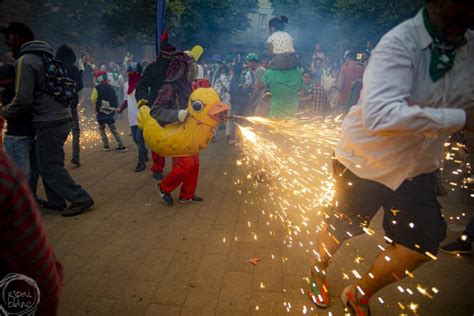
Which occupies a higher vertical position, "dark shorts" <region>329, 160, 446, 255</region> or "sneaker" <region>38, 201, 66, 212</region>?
"dark shorts" <region>329, 160, 446, 255</region>

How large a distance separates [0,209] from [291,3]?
141 ft

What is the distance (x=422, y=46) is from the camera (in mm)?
1805

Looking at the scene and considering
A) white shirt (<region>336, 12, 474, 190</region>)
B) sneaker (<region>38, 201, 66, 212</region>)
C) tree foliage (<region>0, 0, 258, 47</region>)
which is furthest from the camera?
tree foliage (<region>0, 0, 258, 47</region>)

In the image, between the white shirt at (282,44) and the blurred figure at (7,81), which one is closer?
the blurred figure at (7,81)

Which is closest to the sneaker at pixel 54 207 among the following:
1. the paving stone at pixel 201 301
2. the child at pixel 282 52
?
the paving stone at pixel 201 301

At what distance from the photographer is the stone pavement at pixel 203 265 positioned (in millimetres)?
2762

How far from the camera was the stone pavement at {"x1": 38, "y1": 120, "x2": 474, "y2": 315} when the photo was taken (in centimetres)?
276

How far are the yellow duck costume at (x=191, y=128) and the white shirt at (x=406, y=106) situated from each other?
2168 millimetres

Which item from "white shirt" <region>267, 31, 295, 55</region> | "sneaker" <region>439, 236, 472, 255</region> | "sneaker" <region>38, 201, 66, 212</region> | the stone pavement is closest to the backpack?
"sneaker" <region>38, 201, 66, 212</region>

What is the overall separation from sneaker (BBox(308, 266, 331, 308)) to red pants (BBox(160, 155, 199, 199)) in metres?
2.25

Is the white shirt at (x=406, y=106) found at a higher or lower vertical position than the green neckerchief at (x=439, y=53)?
lower

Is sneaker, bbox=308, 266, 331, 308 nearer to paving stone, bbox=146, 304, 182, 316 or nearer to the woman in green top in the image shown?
paving stone, bbox=146, 304, 182, 316

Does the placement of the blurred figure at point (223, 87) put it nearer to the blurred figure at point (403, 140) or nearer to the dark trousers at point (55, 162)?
the dark trousers at point (55, 162)

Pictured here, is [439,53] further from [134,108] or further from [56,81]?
[134,108]
